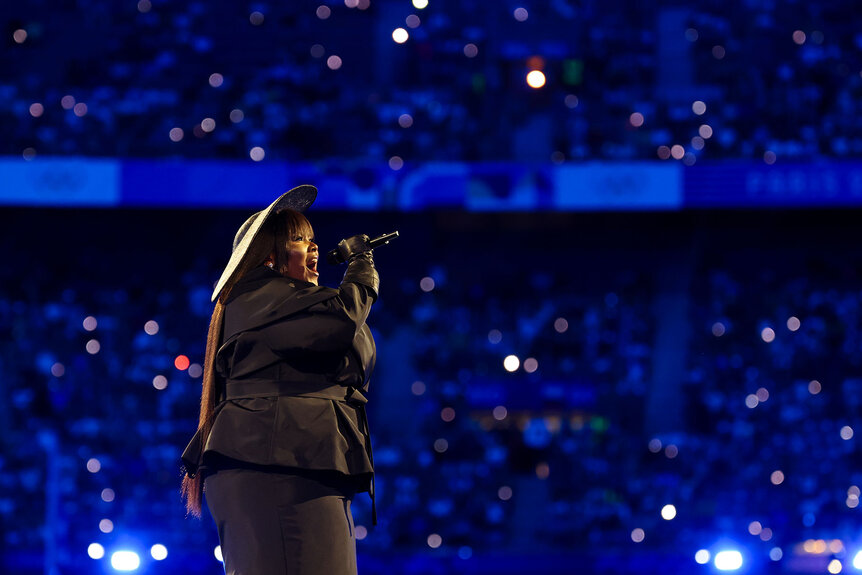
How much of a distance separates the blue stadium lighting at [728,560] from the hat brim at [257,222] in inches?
264

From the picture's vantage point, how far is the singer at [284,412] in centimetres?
230

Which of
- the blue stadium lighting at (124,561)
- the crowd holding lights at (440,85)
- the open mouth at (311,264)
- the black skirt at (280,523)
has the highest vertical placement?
the crowd holding lights at (440,85)

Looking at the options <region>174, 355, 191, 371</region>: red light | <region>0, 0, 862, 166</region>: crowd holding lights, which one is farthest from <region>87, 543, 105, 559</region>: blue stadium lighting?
<region>0, 0, 862, 166</region>: crowd holding lights

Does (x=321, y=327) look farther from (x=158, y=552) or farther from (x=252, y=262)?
(x=158, y=552)

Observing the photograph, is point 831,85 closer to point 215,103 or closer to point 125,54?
point 215,103

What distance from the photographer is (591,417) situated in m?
10.7

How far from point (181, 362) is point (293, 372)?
339 inches

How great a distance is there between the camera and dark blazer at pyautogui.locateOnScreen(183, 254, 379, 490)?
2330 mm

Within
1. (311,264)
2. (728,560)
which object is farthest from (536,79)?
(311,264)

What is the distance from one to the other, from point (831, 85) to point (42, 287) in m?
8.14

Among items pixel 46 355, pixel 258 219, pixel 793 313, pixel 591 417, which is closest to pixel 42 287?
pixel 46 355

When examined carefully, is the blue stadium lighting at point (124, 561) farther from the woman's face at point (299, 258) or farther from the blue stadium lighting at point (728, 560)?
the woman's face at point (299, 258)

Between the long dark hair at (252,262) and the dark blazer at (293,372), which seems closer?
the dark blazer at (293,372)

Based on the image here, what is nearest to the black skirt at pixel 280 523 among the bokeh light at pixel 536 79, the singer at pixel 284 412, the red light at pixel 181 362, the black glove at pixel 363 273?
the singer at pixel 284 412
